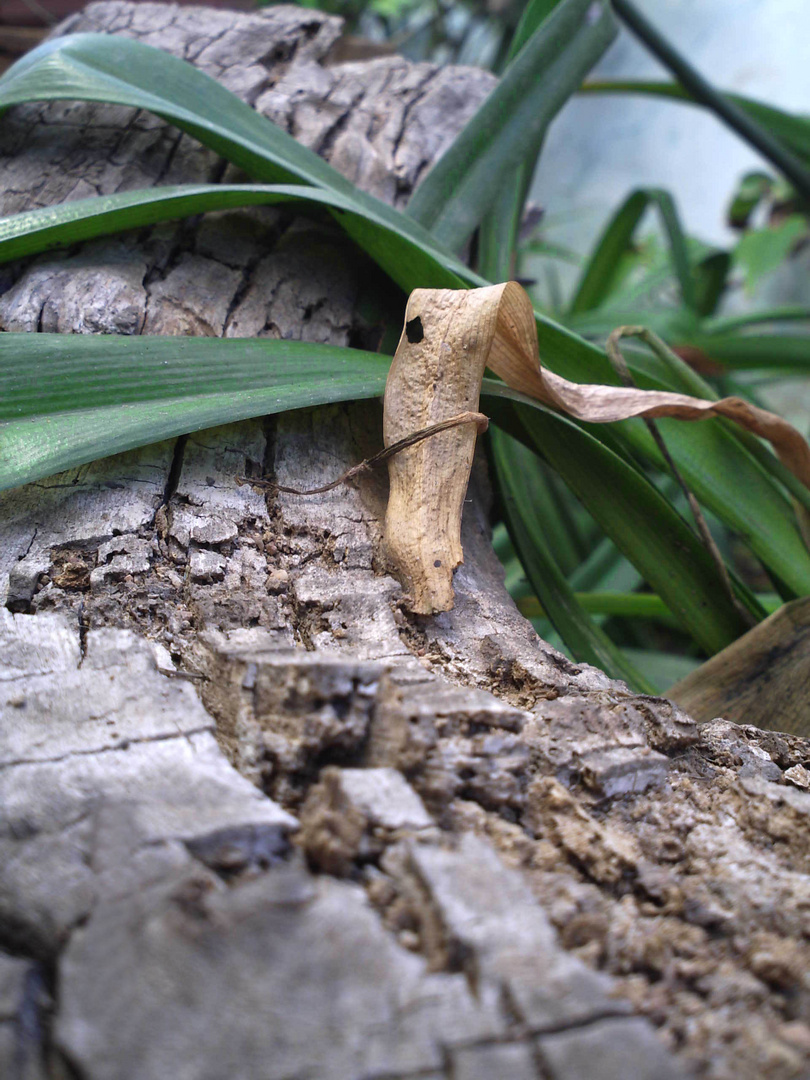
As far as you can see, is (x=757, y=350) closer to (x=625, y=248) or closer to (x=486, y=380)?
(x=625, y=248)

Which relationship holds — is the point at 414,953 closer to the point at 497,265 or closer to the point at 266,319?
the point at 266,319

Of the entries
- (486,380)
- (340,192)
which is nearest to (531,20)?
(340,192)

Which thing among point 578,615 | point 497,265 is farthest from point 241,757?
point 497,265

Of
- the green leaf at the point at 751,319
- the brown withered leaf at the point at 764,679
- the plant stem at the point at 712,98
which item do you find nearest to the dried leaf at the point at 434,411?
the brown withered leaf at the point at 764,679

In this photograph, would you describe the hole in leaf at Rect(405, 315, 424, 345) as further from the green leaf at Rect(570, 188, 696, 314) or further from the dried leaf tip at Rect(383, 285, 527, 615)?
the green leaf at Rect(570, 188, 696, 314)

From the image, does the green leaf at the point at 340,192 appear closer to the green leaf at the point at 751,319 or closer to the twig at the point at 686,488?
the twig at the point at 686,488

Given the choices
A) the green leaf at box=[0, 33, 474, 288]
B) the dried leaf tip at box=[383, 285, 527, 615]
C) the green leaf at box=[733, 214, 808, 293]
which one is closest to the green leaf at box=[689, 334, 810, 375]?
the green leaf at box=[0, 33, 474, 288]
